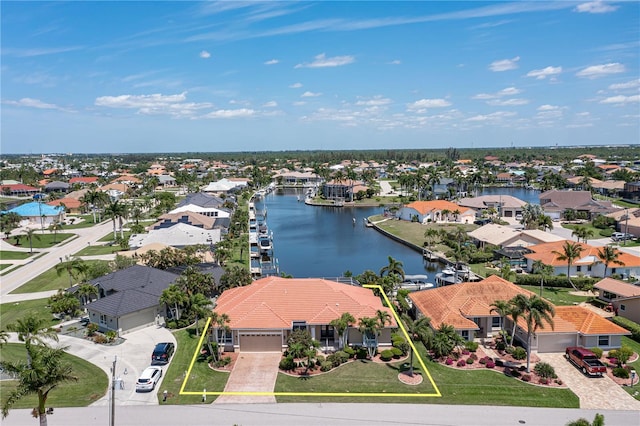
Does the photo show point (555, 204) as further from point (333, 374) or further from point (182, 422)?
point (182, 422)

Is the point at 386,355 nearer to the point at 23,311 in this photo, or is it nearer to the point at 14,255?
the point at 23,311

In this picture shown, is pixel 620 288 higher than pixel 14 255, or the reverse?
pixel 620 288

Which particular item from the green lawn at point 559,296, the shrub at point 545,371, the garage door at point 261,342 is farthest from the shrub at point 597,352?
the garage door at point 261,342

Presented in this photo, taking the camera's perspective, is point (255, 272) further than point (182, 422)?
Yes

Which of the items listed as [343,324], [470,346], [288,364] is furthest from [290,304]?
[470,346]

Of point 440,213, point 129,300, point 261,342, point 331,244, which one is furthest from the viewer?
point 440,213

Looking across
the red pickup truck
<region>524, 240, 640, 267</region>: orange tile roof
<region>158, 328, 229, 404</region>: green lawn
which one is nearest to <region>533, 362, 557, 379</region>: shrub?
the red pickup truck

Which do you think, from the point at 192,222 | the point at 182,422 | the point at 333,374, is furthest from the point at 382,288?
the point at 192,222
